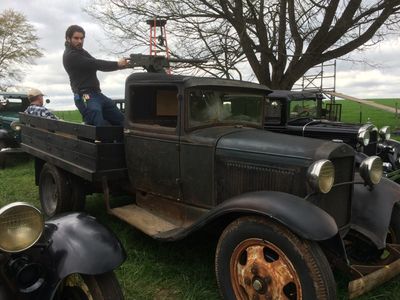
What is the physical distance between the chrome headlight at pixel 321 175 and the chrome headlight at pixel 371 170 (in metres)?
0.69

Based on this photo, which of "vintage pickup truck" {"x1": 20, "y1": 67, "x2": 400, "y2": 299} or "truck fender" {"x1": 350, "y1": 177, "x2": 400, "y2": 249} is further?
"truck fender" {"x1": 350, "y1": 177, "x2": 400, "y2": 249}

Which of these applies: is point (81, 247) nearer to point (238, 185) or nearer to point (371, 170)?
point (238, 185)

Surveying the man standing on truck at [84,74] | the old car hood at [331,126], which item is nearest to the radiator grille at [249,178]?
the man standing on truck at [84,74]

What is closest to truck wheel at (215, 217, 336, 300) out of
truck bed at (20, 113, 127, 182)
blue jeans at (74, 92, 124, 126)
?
truck bed at (20, 113, 127, 182)

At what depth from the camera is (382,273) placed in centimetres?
297

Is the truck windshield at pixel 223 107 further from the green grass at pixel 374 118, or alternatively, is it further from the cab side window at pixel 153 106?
the green grass at pixel 374 118

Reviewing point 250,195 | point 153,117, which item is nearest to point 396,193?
point 250,195

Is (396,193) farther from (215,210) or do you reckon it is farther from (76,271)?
(76,271)

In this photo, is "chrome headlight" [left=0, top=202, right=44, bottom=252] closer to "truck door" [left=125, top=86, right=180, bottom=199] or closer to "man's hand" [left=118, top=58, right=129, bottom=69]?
"truck door" [left=125, top=86, right=180, bottom=199]

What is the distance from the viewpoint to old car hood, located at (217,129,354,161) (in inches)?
123

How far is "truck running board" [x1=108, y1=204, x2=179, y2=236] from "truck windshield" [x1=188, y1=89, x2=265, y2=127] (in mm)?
992

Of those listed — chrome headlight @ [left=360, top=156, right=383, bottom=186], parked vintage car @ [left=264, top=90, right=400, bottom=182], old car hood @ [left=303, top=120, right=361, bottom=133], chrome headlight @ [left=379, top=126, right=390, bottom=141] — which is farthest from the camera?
chrome headlight @ [left=379, top=126, right=390, bottom=141]

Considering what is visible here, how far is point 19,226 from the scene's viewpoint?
7.00 feet

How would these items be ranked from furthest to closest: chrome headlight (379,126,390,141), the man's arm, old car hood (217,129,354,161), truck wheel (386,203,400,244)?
chrome headlight (379,126,390,141) → the man's arm → truck wheel (386,203,400,244) → old car hood (217,129,354,161)
